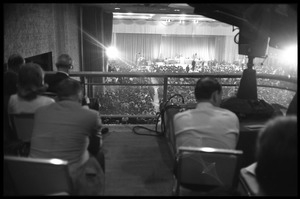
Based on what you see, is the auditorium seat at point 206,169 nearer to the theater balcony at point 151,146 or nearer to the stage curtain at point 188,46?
the theater balcony at point 151,146

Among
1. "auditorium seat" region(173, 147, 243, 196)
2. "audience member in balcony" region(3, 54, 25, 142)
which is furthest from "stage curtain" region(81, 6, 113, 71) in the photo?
"auditorium seat" region(173, 147, 243, 196)

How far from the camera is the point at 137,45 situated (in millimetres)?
13711

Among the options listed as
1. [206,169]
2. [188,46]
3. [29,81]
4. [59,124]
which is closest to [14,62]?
[29,81]

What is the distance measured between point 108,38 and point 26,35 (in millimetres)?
5547

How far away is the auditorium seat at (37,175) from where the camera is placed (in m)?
1.26

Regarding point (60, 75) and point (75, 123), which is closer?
point (75, 123)

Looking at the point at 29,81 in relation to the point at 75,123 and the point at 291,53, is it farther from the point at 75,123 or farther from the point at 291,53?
the point at 291,53

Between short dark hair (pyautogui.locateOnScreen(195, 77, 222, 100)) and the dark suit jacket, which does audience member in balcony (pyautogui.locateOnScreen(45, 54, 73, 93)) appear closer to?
the dark suit jacket

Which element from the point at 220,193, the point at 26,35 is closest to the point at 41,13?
the point at 26,35

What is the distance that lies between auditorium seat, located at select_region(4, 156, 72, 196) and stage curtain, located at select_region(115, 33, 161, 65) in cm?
1247

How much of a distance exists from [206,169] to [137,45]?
12552 mm

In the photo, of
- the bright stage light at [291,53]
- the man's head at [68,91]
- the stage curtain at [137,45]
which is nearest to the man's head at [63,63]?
the man's head at [68,91]

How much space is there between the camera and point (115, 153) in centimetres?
281

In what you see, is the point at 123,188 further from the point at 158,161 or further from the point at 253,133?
the point at 253,133
